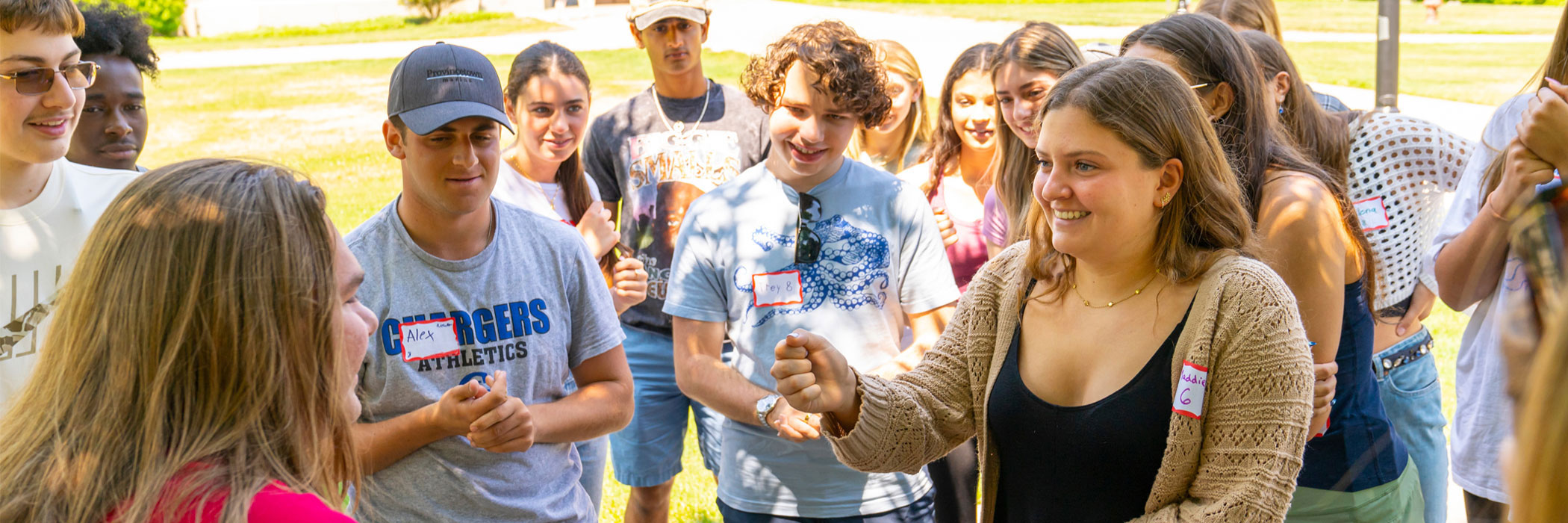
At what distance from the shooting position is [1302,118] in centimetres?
292

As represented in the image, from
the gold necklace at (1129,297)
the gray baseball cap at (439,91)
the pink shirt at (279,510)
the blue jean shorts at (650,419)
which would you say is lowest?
the blue jean shorts at (650,419)

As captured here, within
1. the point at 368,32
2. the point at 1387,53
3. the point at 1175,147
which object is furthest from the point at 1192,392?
the point at 368,32

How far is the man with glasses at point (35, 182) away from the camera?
105 inches

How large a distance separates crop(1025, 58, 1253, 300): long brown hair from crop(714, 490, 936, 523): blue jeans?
1.32 metres

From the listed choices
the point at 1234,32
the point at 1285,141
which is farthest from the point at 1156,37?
the point at 1285,141

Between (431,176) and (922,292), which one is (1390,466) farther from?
(431,176)

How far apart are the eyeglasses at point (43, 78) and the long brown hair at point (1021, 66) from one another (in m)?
2.65

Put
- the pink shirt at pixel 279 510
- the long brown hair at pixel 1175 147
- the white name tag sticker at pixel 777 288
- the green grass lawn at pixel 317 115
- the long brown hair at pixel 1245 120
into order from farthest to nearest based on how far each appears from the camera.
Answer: the green grass lawn at pixel 317 115 < the white name tag sticker at pixel 777 288 < the long brown hair at pixel 1245 120 < the long brown hair at pixel 1175 147 < the pink shirt at pixel 279 510

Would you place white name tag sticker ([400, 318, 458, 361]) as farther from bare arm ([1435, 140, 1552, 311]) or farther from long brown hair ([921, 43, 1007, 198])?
bare arm ([1435, 140, 1552, 311])

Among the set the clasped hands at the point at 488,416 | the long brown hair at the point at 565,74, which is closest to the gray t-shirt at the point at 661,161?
the long brown hair at the point at 565,74

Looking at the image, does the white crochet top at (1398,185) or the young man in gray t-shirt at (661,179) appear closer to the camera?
the white crochet top at (1398,185)

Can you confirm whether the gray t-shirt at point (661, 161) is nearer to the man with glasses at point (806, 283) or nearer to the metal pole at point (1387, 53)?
the man with glasses at point (806, 283)

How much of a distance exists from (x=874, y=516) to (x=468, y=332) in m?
1.29

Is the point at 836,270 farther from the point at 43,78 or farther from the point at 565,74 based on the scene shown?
the point at 43,78
